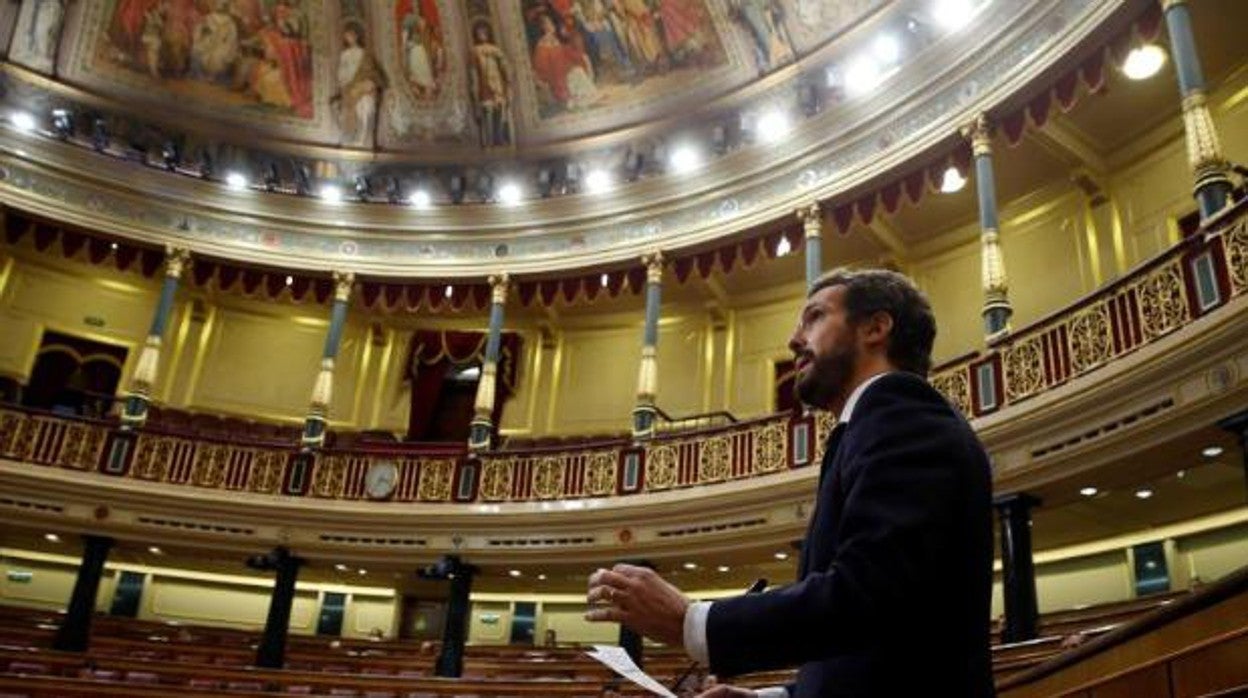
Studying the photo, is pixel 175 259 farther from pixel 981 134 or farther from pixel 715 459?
pixel 981 134

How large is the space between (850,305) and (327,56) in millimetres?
16506

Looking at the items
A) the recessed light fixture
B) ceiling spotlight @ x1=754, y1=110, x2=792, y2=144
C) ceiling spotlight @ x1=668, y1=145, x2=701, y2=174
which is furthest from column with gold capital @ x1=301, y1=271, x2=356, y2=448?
ceiling spotlight @ x1=754, y1=110, x2=792, y2=144

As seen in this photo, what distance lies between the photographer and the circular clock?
43.7 feet

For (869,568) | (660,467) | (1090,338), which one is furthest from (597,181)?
(869,568)

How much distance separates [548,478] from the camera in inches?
504

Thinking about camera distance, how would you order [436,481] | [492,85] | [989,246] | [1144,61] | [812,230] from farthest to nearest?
[492,85] < [436,481] < [812,230] < [989,246] < [1144,61]

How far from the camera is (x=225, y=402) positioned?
16.6 m

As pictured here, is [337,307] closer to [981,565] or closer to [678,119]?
[678,119]

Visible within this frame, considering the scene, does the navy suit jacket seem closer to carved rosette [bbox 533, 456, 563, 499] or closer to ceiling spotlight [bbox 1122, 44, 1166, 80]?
ceiling spotlight [bbox 1122, 44, 1166, 80]

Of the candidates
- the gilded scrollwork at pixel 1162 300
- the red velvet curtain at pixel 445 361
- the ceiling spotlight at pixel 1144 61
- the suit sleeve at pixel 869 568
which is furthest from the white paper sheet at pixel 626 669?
the red velvet curtain at pixel 445 361

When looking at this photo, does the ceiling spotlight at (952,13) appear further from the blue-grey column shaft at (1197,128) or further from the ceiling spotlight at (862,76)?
the blue-grey column shaft at (1197,128)

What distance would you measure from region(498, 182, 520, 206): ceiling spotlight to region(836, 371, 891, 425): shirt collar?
1417 centimetres

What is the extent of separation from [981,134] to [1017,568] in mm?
4787

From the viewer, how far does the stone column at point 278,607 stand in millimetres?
12078
